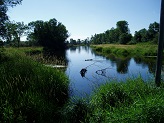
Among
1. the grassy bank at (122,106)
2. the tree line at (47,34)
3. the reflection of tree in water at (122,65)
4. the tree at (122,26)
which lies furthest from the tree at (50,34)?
the grassy bank at (122,106)

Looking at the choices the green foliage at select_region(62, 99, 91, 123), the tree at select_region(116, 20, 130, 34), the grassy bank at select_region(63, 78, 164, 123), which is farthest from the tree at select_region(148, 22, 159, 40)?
the green foliage at select_region(62, 99, 91, 123)

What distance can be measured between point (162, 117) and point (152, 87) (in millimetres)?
2016

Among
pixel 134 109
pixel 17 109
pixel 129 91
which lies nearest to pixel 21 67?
pixel 17 109

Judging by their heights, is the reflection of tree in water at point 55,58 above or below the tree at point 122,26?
below

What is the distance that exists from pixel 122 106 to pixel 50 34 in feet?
243

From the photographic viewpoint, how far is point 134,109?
3789mm

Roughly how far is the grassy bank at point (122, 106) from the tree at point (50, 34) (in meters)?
70.0

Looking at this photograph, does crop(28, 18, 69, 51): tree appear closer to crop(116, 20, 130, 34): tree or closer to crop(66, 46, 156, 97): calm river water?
crop(116, 20, 130, 34): tree

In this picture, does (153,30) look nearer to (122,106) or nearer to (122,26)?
(122,26)

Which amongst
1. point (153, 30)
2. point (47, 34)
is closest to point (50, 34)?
point (47, 34)

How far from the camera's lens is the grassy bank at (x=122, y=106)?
3543 millimetres

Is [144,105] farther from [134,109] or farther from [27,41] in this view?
[27,41]

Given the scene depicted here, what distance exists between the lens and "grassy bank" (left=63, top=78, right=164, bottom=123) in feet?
11.6

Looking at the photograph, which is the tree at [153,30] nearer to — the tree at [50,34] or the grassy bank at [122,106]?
the tree at [50,34]
